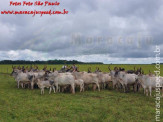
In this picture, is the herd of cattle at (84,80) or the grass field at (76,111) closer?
the grass field at (76,111)

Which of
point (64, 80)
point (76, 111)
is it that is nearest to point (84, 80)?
point (64, 80)

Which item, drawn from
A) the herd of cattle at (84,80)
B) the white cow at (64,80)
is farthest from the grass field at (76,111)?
the white cow at (64,80)

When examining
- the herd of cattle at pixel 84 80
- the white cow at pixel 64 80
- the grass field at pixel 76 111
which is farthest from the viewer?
the white cow at pixel 64 80

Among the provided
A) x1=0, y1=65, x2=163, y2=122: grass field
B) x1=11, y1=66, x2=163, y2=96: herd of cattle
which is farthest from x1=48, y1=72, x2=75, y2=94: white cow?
x1=0, y1=65, x2=163, y2=122: grass field

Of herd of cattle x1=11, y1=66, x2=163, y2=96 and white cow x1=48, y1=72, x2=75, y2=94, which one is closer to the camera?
herd of cattle x1=11, y1=66, x2=163, y2=96

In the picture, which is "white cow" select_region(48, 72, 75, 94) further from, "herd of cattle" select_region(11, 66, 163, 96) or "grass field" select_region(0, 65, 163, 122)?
"grass field" select_region(0, 65, 163, 122)

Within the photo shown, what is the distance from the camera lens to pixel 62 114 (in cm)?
895

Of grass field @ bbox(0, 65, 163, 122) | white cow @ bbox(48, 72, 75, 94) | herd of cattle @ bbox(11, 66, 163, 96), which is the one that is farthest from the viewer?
white cow @ bbox(48, 72, 75, 94)

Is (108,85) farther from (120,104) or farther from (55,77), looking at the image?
(120,104)

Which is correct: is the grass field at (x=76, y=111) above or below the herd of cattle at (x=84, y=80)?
below

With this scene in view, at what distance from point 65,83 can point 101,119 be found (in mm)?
6736

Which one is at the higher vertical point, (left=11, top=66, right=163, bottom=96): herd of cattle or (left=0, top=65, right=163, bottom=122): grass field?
(left=11, top=66, right=163, bottom=96): herd of cattle

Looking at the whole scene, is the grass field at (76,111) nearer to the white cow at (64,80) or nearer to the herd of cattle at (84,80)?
the herd of cattle at (84,80)

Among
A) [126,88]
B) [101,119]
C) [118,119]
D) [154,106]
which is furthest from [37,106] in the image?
[126,88]
